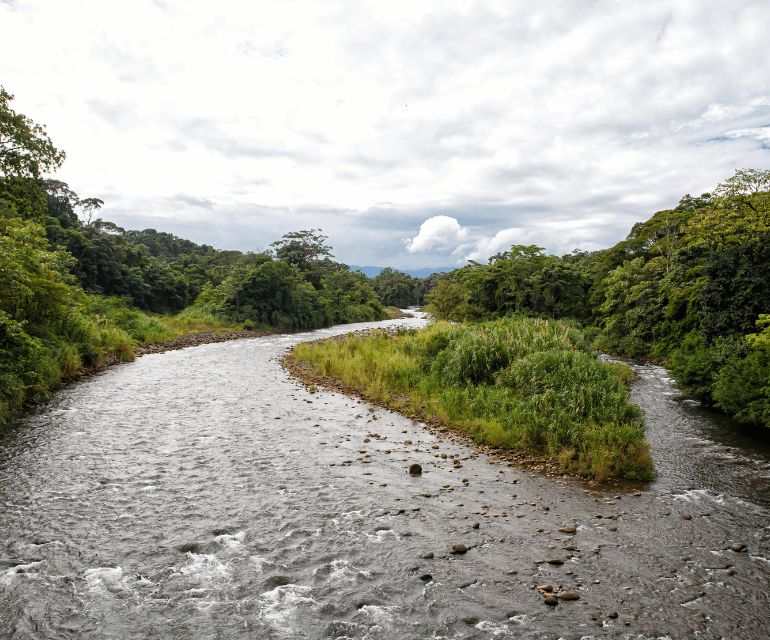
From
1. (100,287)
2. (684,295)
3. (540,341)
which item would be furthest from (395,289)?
(540,341)

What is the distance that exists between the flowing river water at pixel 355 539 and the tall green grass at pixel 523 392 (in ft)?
3.02

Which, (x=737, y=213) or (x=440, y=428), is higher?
(x=737, y=213)

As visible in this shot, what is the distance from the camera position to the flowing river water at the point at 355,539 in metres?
5.39

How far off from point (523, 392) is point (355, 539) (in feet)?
27.1

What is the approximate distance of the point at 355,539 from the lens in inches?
282

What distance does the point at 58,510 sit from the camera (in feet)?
25.9

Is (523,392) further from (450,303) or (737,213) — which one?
(450,303)

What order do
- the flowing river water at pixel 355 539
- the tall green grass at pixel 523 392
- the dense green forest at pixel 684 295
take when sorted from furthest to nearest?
the dense green forest at pixel 684 295 < the tall green grass at pixel 523 392 < the flowing river water at pixel 355 539

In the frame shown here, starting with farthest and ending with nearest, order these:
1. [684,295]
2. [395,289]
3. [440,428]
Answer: [395,289] < [684,295] < [440,428]

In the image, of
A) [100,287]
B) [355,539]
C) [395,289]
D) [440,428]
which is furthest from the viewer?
[395,289]

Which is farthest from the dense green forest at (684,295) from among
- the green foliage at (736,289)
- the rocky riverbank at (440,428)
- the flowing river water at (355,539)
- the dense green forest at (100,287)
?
the dense green forest at (100,287)

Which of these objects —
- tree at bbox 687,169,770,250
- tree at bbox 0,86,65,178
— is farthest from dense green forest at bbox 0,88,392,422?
tree at bbox 687,169,770,250

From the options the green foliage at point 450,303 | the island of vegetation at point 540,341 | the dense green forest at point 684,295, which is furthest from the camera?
the green foliage at point 450,303

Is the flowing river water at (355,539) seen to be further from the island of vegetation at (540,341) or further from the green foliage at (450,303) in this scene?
the green foliage at (450,303)
